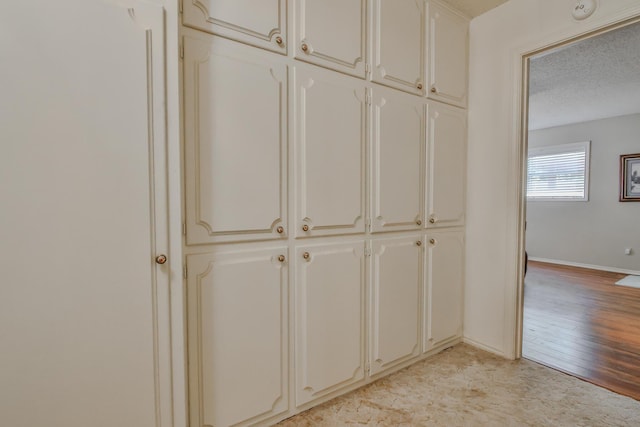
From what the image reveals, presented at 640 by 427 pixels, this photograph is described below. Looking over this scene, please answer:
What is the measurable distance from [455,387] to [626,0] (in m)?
2.37

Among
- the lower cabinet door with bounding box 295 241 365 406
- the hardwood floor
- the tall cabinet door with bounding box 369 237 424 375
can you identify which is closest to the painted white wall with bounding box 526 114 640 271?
the hardwood floor

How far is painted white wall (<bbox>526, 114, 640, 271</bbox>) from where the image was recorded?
494 centimetres

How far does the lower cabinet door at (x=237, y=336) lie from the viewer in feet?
4.26

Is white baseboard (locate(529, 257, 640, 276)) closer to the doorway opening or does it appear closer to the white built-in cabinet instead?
the doorway opening

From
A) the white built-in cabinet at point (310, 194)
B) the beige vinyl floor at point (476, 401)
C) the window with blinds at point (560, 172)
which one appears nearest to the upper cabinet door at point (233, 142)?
the white built-in cabinet at point (310, 194)

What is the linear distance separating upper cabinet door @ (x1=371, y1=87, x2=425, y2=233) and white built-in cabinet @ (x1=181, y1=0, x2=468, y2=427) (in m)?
0.01

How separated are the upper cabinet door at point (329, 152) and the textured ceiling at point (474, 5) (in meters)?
1.13

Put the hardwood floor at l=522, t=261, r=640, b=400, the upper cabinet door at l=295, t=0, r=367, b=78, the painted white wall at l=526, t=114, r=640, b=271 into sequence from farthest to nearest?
the painted white wall at l=526, t=114, r=640, b=271
the hardwood floor at l=522, t=261, r=640, b=400
the upper cabinet door at l=295, t=0, r=367, b=78

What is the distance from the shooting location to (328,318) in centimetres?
166

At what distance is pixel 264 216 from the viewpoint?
1.44 meters

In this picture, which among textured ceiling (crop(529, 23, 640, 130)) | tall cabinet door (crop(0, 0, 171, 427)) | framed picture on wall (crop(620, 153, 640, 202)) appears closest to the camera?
tall cabinet door (crop(0, 0, 171, 427))

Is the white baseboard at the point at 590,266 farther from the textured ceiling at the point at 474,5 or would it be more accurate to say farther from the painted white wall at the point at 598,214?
the textured ceiling at the point at 474,5

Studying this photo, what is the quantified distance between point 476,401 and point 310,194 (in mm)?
1499

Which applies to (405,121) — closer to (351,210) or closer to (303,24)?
(351,210)
